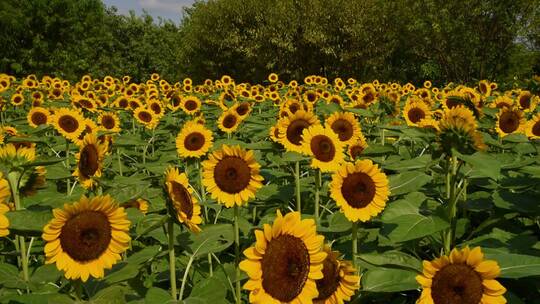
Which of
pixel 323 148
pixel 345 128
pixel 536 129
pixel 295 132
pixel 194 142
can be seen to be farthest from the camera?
pixel 194 142

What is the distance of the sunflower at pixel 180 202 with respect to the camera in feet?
6.64

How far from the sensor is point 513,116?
4.32 metres

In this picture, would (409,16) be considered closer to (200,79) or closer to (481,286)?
(200,79)

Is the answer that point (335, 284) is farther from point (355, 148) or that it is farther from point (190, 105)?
point (190, 105)

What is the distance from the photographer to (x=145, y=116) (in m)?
6.48

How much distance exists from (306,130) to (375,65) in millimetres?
20514

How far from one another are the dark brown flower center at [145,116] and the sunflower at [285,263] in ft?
16.4

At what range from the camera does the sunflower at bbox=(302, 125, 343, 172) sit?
3.26 m

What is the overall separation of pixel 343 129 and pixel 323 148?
713 mm

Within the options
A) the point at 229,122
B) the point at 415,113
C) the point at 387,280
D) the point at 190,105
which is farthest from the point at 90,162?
the point at 190,105

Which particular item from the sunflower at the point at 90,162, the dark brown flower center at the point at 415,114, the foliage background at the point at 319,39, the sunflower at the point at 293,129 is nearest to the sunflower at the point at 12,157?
the sunflower at the point at 90,162

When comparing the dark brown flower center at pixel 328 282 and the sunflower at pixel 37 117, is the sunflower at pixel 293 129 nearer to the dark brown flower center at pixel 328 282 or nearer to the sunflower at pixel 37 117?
the dark brown flower center at pixel 328 282

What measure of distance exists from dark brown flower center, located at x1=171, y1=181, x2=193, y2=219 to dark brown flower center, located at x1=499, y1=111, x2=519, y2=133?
10.4ft

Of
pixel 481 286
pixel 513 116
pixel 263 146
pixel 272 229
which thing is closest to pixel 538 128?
pixel 513 116
